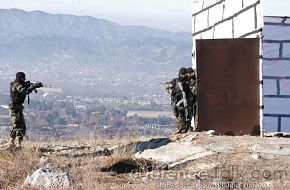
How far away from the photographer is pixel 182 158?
11.0 meters

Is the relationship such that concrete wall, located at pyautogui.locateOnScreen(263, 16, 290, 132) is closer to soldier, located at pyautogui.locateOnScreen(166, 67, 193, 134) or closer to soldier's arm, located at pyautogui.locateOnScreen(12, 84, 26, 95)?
soldier, located at pyautogui.locateOnScreen(166, 67, 193, 134)

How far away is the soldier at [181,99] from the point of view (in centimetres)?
1398

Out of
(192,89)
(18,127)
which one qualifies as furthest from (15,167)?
A: (192,89)

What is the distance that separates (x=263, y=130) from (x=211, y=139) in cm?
190

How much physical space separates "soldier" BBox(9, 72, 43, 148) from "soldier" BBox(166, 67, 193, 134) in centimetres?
272

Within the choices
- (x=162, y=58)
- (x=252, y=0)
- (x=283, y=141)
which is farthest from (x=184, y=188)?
(x=162, y=58)

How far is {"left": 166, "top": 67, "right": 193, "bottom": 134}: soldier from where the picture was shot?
45.9 ft

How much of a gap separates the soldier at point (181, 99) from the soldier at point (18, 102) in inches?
107

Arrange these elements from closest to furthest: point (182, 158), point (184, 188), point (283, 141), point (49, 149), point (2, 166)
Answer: point (184, 188), point (2, 166), point (182, 158), point (283, 141), point (49, 149)

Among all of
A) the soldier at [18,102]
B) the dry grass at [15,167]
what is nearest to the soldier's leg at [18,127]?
the soldier at [18,102]

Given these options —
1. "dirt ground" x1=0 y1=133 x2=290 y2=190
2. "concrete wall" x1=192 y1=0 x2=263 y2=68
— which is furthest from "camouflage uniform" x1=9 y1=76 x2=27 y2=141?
"concrete wall" x1=192 y1=0 x2=263 y2=68

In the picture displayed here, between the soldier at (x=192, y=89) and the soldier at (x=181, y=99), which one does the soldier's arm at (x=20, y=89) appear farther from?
the soldier at (x=192, y=89)

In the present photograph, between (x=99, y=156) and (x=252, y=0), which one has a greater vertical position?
(x=252, y=0)

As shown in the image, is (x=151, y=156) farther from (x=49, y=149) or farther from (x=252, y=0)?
(x=252, y=0)
